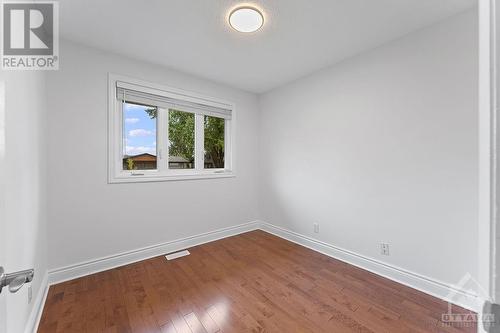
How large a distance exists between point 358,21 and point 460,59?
0.88 m

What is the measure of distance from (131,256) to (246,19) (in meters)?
2.76

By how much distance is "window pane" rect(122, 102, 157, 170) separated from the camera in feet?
8.23

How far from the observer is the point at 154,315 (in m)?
1.62

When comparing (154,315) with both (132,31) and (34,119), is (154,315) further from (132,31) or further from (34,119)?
(132,31)

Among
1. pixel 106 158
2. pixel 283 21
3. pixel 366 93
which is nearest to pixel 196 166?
pixel 106 158

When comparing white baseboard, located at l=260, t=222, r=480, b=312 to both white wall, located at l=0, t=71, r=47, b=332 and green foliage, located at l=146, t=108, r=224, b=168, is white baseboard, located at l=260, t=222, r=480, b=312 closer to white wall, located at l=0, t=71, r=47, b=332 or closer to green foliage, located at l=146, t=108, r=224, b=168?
green foliage, located at l=146, t=108, r=224, b=168

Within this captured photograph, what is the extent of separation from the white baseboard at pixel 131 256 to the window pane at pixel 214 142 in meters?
1.05

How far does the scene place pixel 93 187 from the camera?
221 centimetres

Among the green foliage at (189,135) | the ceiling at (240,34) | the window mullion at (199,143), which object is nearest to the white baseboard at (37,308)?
the green foliage at (189,135)

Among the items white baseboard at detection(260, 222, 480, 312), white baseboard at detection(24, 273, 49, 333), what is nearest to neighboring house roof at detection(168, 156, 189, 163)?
white baseboard at detection(24, 273, 49, 333)
